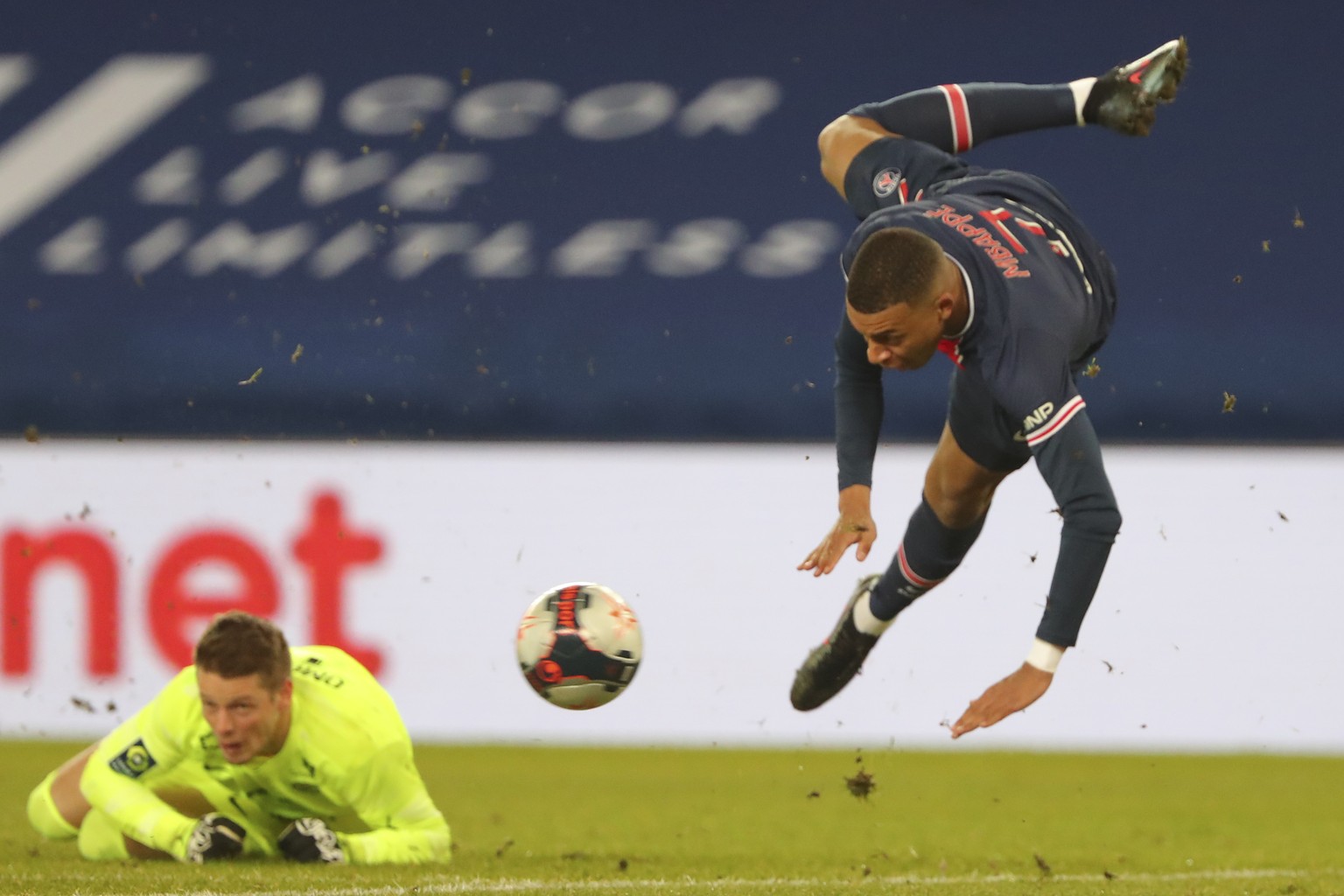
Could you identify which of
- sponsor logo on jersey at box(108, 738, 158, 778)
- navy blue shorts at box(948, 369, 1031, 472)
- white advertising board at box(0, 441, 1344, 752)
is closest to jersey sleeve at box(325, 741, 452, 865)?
sponsor logo on jersey at box(108, 738, 158, 778)

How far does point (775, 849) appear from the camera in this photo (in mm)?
5520

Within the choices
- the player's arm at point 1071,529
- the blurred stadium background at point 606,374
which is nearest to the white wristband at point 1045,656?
the player's arm at point 1071,529

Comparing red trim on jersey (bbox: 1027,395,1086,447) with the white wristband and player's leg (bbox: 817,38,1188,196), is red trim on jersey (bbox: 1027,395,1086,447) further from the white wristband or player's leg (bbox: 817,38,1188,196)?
player's leg (bbox: 817,38,1188,196)

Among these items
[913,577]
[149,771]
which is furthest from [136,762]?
[913,577]

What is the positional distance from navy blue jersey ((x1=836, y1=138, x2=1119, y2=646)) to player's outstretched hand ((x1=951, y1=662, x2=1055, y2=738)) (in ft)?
0.39

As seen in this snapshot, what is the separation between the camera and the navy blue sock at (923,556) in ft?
16.6

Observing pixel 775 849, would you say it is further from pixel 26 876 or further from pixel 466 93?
pixel 466 93

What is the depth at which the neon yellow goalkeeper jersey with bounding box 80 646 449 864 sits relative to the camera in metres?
4.87

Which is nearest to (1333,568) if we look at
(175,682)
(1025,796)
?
(1025,796)

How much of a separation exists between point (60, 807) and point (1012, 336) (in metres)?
3.21

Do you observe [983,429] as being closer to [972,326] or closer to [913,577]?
[913,577]

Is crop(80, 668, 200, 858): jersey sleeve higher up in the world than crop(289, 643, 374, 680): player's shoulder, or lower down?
lower down

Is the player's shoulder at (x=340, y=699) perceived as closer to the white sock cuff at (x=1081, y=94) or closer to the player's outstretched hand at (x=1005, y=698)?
the player's outstretched hand at (x=1005, y=698)

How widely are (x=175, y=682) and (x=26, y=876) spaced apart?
74 centimetres
